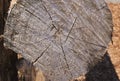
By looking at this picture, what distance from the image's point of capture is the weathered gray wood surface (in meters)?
2.17

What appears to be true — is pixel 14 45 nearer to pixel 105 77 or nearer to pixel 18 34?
pixel 18 34

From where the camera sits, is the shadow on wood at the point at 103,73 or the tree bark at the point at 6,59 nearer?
the tree bark at the point at 6,59

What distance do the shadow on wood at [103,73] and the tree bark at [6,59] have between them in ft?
8.30

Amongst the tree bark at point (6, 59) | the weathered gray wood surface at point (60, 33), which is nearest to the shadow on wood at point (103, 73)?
the tree bark at point (6, 59)

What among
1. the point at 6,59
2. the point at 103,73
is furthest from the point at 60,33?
the point at 103,73

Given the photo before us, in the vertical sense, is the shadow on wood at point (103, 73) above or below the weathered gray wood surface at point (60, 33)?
below

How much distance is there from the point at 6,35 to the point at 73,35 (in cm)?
50

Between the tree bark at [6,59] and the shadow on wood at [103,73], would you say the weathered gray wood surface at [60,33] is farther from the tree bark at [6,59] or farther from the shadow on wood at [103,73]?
the shadow on wood at [103,73]

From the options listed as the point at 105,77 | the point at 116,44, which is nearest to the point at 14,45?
the point at 105,77

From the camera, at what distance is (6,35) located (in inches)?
85.8

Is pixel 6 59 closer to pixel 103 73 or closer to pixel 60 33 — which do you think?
pixel 60 33

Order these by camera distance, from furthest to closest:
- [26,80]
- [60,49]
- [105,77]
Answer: [105,77] → [26,80] → [60,49]

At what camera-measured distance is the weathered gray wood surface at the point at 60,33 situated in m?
2.17

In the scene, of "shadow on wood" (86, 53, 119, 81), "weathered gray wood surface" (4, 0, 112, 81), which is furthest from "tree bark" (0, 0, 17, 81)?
"shadow on wood" (86, 53, 119, 81)
